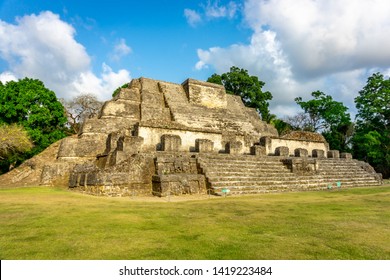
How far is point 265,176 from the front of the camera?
1037cm

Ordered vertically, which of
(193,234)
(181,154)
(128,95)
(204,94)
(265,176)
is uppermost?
(204,94)

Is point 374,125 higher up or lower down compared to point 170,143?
higher up

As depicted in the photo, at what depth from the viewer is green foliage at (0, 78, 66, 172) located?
52.6 feet

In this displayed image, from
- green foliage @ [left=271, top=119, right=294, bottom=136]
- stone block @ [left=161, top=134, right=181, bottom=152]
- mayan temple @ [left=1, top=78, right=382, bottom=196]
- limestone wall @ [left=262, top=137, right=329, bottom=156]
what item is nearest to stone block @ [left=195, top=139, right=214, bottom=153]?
mayan temple @ [left=1, top=78, right=382, bottom=196]

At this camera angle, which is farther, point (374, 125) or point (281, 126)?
point (281, 126)

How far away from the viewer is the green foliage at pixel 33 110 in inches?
631

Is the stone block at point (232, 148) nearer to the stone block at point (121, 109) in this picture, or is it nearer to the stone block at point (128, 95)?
the stone block at point (121, 109)

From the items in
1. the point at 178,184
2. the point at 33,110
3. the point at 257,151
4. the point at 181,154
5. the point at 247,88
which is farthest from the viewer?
the point at 247,88

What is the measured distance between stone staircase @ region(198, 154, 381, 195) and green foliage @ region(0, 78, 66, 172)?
11.9 metres

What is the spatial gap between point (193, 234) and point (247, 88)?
86.4 feet

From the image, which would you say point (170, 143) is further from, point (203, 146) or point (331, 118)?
point (331, 118)

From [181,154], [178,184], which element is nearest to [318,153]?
[181,154]

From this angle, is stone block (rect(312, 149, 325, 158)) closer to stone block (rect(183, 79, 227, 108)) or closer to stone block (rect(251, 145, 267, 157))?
stone block (rect(251, 145, 267, 157))

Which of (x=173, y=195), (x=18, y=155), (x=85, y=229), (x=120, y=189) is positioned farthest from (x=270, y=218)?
(x=18, y=155)
